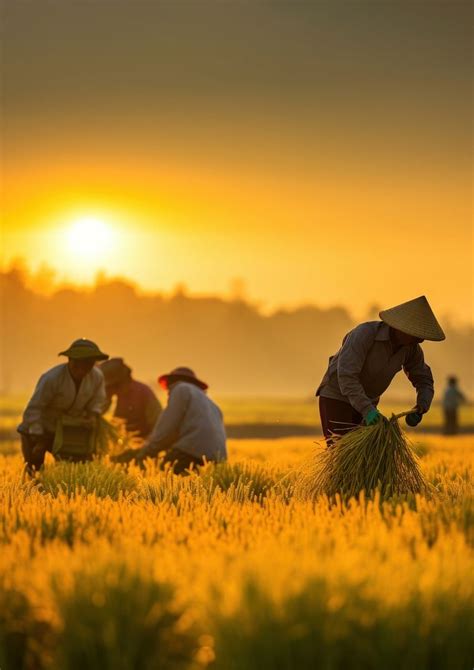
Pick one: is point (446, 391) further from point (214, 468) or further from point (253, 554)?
point (253, 554)

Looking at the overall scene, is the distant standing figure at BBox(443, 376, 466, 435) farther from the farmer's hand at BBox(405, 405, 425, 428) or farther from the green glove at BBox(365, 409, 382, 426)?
the green glove at BBox(365, 409, 382, 426)

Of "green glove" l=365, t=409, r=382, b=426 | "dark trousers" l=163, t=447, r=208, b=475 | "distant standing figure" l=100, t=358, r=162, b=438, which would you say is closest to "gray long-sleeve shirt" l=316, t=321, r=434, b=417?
"green glove" l=365, t=409, r=382, b=426

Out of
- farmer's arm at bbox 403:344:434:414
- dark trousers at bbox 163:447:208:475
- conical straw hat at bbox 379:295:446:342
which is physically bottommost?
dark trousers at bbox 163:447:208:475

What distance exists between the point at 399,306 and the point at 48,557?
3980mm

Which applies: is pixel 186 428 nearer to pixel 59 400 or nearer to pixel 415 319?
pixel 59 400

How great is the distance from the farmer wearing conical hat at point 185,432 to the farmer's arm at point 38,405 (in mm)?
1039

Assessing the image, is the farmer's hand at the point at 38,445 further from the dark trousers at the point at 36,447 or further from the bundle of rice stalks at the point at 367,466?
the bundle of rice stalks at the point at 367,466

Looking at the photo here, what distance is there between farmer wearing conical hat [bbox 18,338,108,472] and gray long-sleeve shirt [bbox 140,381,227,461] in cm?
79

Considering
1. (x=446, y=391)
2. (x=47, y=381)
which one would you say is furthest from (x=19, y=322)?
(x=47, y=381)

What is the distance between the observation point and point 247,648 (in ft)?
Answer: 9.81

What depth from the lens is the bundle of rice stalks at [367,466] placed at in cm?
633

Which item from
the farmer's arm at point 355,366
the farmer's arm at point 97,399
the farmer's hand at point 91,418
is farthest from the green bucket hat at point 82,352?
the farmer's arm at point 355,366

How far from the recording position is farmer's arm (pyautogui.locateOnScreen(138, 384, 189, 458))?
9.12 m

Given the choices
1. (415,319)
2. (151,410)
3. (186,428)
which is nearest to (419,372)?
(415,319)
